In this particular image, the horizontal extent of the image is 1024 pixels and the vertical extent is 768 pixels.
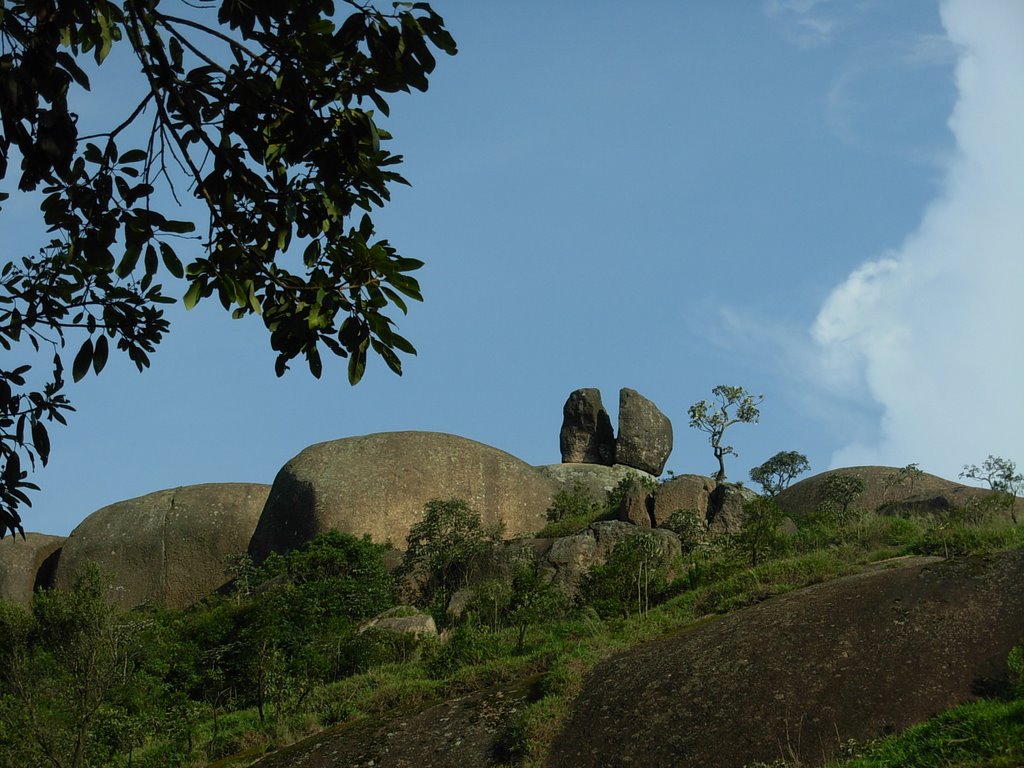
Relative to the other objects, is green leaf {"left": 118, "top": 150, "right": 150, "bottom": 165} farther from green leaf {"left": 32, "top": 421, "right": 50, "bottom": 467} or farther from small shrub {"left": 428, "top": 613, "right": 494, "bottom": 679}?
small shrub {"left": 428, "top": 613, "right": 494, "bottom": 679}

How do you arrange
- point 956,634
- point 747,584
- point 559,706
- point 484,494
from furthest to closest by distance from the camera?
1. point 484,494
2. point 747,584
3. point 559,706
4. point 956,634

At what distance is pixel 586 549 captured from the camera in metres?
25.1

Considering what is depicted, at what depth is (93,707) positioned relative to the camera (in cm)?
1506

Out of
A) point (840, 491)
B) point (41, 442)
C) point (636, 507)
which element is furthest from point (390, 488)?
point (41, 442)

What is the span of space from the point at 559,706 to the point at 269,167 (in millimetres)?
8037

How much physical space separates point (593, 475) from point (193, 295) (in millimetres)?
34539

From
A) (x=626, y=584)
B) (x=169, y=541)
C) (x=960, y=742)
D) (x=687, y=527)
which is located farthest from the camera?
(x=169, y=541)

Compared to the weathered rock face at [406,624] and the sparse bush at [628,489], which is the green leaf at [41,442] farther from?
the sparse bush at [628,489]

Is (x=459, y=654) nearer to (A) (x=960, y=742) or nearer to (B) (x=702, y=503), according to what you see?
(A) (x=960, y=742)

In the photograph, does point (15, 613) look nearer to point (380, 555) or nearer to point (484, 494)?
point (380, 555)

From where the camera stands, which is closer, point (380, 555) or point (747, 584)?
point (747, 584)

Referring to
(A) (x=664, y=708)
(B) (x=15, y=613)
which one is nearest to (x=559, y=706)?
(A) (x=664, y=708)

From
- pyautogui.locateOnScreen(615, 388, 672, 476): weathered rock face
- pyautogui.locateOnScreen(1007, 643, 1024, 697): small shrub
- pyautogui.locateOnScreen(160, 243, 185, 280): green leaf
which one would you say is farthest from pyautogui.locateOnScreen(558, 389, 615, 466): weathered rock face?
pyautogui.locateOnScreen(160, 243, 185, 280): green leaf

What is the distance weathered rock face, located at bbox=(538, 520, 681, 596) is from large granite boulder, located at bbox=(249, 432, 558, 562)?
9850 mm
